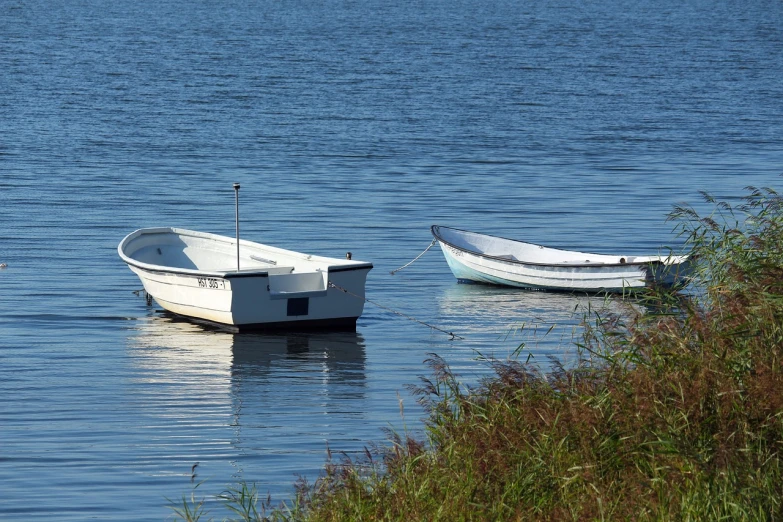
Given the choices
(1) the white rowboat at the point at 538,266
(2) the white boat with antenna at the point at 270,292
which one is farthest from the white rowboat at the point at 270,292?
(1) the white rowboat at the point at 538,266

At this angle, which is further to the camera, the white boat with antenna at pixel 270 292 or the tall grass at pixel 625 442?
the white boat with antenna at pixel 270 292

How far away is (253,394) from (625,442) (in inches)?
276

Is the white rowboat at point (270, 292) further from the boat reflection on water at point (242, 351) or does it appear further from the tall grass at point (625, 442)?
the tall grass at point (625, 442)

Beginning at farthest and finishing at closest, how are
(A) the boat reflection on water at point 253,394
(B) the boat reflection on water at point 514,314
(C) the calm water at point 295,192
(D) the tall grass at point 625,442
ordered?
1. (B) the boat reflection on water at point 514,314
2. (C) the calm water at point 295,192
3. (A) the boat reflection on water at point 253,394
4. (D) the tall grass at point 625,442

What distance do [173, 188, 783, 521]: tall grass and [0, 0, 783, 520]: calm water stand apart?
2093mm

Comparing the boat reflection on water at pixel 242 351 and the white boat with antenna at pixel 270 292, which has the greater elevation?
the white boat with antenna at pixel 270 292

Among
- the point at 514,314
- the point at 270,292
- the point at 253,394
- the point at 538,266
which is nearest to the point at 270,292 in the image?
the point at 270,292

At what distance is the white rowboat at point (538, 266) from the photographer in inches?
824

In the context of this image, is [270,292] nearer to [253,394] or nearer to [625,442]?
[253,394]

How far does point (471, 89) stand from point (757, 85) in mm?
12905

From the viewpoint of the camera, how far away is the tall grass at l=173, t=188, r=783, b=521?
29.2ft

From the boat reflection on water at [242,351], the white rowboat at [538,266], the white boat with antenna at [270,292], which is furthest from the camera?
the white rowboat at [538,266]

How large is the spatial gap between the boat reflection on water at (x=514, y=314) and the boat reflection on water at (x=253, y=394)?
75.4 inches

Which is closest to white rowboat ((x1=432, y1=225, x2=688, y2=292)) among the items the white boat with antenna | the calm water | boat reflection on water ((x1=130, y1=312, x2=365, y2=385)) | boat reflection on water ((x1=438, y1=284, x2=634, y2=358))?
boat reflection on water ((x1=438, y1=284, x2=634, y2=358))
